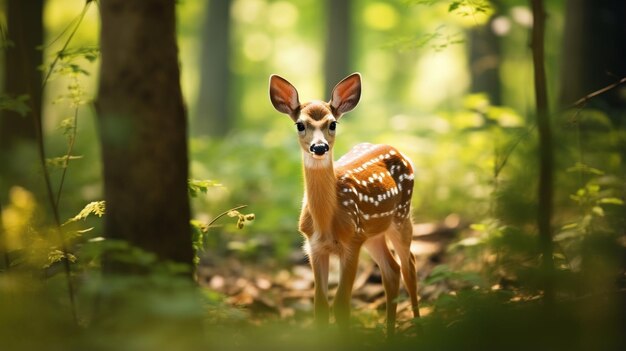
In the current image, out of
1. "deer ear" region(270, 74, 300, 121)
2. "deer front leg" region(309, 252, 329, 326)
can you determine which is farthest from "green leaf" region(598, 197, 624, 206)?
"deer ear" region(270, 74, 300, 121)

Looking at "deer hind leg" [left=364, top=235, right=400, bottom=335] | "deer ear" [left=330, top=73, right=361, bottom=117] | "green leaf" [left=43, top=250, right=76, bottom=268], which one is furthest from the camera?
"deer hind leg" [left=364, top=235, right=400, bottom=335]

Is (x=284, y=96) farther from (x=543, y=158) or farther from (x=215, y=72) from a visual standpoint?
(x=215, y=72)

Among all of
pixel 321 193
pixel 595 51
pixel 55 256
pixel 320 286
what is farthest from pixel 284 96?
pixel 595 51

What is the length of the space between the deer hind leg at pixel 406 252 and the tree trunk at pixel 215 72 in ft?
54.9

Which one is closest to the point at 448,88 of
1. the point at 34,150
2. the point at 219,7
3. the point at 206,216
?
the point at 219,7

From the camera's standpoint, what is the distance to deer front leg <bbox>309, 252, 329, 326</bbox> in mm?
5383

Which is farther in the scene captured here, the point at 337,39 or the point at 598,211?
the point at 337,39

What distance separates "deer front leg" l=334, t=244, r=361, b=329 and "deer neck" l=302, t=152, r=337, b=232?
224 millimetres

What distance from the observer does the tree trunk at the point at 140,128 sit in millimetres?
4105

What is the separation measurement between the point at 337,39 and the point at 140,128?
16.0m

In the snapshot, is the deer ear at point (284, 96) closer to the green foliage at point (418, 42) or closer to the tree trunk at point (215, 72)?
the green foliage at point (418, 42)

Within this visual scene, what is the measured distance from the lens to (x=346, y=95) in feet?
18.8

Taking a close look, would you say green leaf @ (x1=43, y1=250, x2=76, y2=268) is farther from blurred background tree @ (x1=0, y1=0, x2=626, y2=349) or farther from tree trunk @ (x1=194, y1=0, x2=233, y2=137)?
tree trunk @ (x1=194, y1=0, x2=233, y2=137)

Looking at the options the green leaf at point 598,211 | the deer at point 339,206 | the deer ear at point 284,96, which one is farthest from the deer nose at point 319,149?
the green leaf at point 598,211
